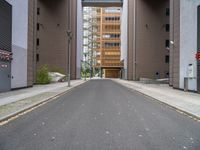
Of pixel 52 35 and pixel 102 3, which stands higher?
pixel 102 3

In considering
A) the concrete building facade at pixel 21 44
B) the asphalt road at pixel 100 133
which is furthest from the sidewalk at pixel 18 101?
the concrete building facade at pixel 21 44

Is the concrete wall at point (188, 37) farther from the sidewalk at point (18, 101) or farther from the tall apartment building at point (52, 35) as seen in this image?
the tall apartment building at point (52, 35)

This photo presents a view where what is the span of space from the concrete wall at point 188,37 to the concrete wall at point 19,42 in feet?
51.7

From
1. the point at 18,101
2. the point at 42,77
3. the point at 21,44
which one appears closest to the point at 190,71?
the point at 18,101

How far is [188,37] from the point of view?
65.7 ft

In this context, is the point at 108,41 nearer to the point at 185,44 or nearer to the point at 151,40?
the point at 151,40

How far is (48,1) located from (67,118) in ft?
153

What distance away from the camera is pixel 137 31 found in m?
47.9

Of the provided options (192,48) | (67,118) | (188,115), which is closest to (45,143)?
(67,118)

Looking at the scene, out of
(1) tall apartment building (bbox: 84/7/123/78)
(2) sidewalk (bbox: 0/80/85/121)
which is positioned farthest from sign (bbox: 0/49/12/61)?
(1) tall apartment building (bbox: 84/7/123/78)

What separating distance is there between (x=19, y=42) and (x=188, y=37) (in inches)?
627

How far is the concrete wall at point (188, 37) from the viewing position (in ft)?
61.6

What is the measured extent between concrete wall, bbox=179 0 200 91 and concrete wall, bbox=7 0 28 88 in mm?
15761

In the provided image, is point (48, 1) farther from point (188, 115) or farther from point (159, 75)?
point (188, 115)
